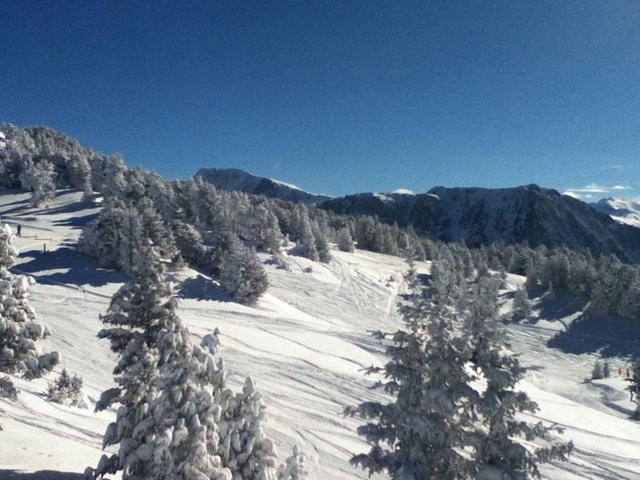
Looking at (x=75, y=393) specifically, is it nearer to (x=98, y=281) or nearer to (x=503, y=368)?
(x=503, y=368)

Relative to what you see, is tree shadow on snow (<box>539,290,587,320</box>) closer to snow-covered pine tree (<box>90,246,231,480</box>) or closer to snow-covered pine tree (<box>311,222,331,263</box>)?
snow-covered pine tree (<box>311,222,331,263</box>)

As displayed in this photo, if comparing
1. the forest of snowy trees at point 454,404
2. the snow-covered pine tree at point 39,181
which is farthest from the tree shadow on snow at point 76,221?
the forest of snowy trees at point 454,404

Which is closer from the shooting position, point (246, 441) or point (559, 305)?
point (246, 441)

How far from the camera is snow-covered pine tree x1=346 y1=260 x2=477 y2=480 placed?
9.63 metres

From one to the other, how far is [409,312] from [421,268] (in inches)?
3208

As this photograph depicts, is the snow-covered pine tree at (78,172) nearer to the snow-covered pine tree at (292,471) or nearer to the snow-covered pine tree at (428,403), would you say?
the snow-covered pine tree at (292,471)

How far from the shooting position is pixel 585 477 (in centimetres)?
1711

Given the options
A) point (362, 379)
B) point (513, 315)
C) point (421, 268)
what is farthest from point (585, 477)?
point (421, 268)

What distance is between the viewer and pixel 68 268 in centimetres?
4353

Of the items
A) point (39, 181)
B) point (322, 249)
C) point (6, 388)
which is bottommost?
point (6, 388)

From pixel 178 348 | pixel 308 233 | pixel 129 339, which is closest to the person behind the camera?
pixel 178 348

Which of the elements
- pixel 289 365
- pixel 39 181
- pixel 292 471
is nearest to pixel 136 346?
pixel 292 471

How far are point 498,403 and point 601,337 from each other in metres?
62.8

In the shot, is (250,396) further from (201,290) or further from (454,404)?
(201,290)
